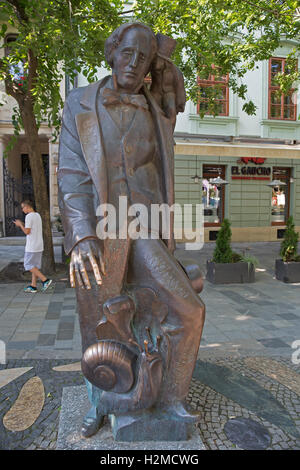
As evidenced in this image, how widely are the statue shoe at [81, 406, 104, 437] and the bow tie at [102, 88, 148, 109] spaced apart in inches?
73.3

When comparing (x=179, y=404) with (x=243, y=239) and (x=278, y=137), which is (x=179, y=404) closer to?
(x=243, y=239)

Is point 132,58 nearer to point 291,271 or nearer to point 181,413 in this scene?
point 181,413

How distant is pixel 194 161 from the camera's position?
14.6m

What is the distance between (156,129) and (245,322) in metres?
3.64

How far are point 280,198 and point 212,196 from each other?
3302 millimetres

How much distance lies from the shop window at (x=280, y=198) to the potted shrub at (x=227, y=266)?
8920 mm

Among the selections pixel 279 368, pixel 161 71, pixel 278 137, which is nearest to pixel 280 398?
pixel 279 368

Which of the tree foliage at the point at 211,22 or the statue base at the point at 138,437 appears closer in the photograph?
the statue base at the point at 138,437

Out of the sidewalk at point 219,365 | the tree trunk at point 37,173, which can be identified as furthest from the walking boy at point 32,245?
the tree trunk at point 37,173

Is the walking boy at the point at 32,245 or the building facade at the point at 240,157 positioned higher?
the building facade at the point at 240,157

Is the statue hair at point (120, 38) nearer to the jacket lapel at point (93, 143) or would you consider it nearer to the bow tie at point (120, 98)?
the bow tie at point (120, 98)

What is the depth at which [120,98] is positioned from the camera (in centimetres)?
226

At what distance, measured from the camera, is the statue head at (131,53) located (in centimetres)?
217

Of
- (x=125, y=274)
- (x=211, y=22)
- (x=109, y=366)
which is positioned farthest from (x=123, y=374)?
(x=211, y=22)
